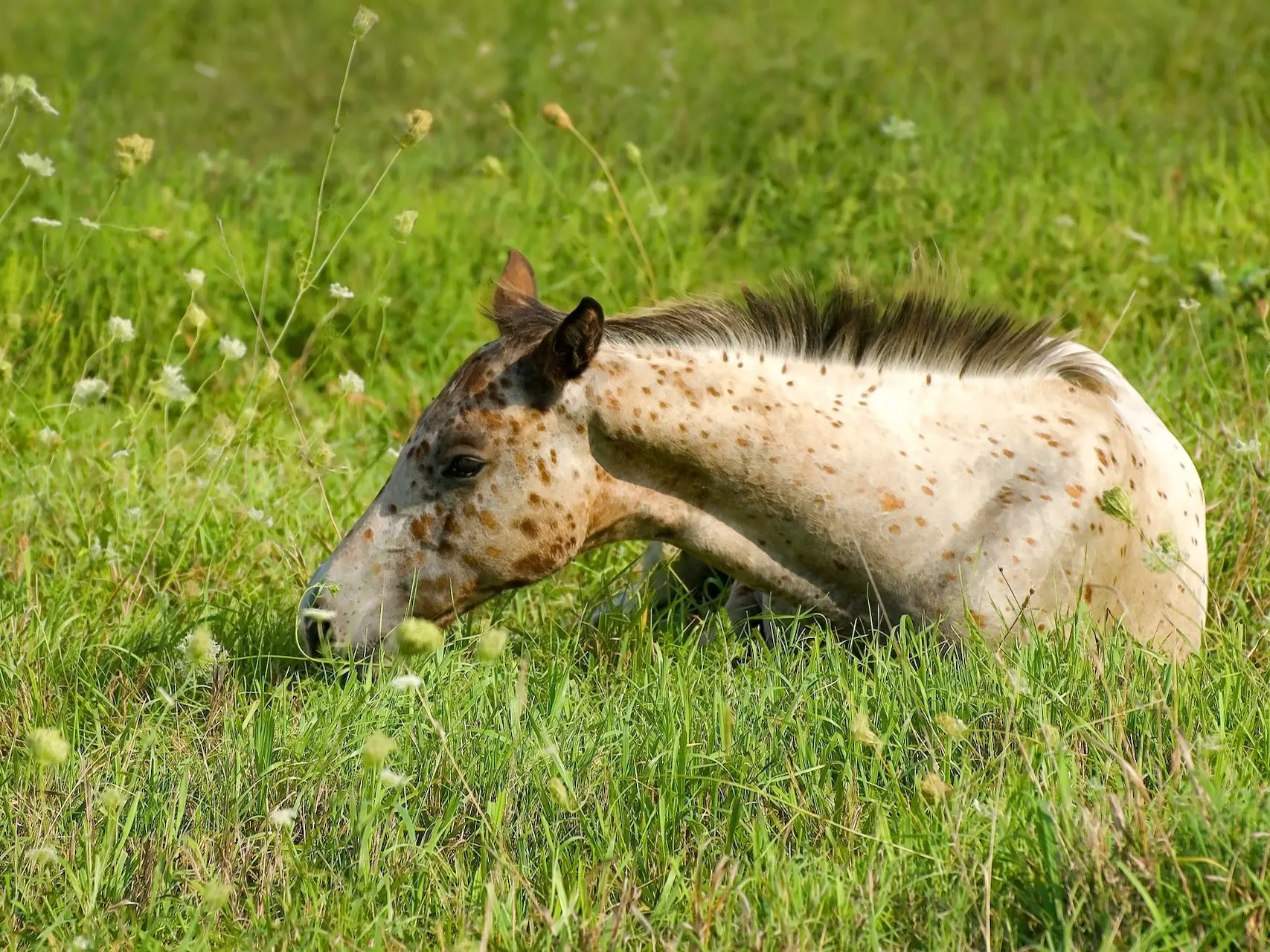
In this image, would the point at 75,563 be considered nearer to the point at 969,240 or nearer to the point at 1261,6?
the point at 969,240

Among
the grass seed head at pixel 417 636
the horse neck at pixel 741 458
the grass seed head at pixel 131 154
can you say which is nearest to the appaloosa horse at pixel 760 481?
the horse neck at pixel 741 458

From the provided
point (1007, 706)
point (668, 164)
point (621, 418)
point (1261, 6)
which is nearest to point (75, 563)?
point (621, 418)

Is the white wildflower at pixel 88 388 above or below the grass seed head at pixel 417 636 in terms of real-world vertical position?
below

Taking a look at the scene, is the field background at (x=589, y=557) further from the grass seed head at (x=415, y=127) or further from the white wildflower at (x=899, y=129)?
the grass seed head at (x=415, y=127)

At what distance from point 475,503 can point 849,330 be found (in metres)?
1.03

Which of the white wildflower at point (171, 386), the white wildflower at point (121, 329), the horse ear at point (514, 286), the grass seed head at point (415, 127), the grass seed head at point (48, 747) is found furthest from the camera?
the white wildflower at point (121, 329)

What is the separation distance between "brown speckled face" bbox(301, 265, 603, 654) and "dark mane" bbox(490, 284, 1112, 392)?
→ 0.20 meters

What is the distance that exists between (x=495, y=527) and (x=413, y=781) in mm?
638

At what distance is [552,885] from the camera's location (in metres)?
2.81

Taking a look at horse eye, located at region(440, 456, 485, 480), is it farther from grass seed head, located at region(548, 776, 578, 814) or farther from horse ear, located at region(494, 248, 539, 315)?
grass seed head, located at region(548, 776, 578, 814)

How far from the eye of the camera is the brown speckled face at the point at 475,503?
3578mm

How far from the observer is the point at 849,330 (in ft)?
12.8

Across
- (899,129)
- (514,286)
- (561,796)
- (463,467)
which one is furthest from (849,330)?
(899,129)

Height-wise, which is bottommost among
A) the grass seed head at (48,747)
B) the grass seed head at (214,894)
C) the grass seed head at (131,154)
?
the grass seed head at (214,894)
